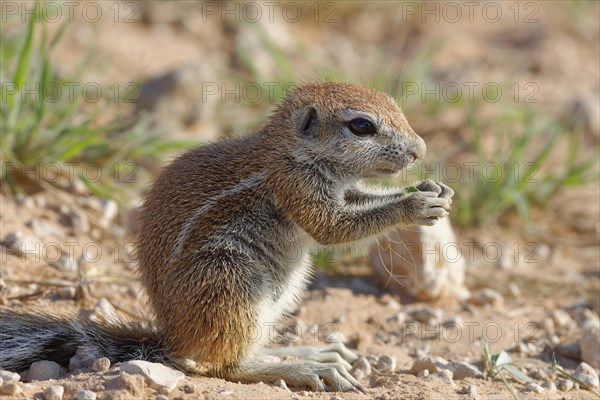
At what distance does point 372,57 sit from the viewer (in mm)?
8812

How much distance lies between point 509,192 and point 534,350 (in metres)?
1.82

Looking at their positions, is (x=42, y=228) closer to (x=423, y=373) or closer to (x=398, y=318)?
(x=398, y=318)

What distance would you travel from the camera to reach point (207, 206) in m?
A: 4.20

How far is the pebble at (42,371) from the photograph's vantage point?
3.87 metres

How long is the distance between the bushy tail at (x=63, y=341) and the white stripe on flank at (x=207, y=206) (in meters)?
0.45

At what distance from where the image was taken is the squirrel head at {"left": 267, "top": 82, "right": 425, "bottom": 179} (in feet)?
14.2

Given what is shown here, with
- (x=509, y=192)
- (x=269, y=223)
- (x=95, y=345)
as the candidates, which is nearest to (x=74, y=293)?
(x=95, y=345)

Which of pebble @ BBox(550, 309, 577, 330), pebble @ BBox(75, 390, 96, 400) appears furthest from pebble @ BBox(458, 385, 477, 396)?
pebble @ BBox(75, 390, 96, 400)

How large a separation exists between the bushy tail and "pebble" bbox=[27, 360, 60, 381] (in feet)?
0.16

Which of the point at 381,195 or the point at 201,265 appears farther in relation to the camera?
the point at 381,195

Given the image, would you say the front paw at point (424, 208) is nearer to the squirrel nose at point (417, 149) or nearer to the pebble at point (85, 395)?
the squirrel nose at point (417, 149)

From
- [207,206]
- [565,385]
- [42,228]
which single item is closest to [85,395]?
[207,206]

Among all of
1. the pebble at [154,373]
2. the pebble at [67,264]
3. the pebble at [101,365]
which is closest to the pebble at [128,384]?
the pebble at [154,373]

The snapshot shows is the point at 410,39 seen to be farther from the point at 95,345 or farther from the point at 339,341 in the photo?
the point at 95,345
